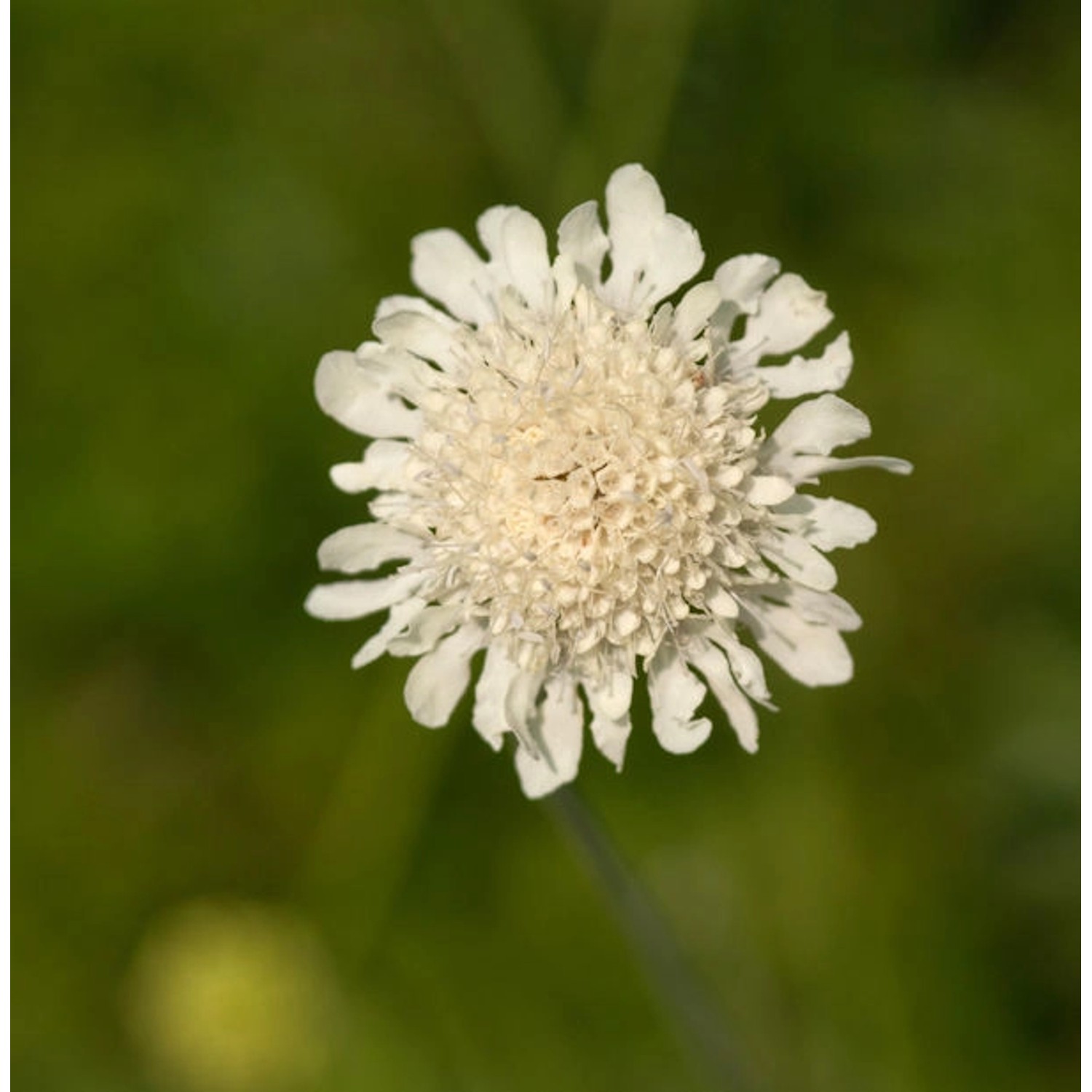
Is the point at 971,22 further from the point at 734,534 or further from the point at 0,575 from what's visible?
the point at 0,575

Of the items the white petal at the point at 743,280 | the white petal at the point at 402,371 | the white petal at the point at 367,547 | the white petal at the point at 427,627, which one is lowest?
the white petal at the point at 427,627

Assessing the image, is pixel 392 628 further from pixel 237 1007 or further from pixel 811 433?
pixel 237 1007

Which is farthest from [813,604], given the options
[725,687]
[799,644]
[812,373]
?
[812,373]

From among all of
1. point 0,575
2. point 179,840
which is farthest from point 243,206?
point 179,840

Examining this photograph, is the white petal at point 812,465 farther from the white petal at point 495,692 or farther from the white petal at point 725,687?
the white petal at point 495,692

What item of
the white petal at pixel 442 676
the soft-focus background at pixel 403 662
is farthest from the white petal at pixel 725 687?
the soft-focus background at pixel 403 662
